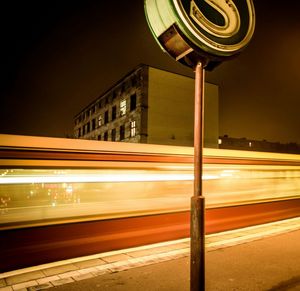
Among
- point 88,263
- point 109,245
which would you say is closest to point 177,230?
point 109,245

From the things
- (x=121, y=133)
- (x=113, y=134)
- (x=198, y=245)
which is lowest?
(x=198, y=245)

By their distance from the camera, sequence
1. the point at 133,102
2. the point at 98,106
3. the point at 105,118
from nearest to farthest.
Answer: the point at 133,102
the point at 105,118
the point at 98,106

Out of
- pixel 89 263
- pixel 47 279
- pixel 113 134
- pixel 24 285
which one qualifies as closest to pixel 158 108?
pixel 113 134

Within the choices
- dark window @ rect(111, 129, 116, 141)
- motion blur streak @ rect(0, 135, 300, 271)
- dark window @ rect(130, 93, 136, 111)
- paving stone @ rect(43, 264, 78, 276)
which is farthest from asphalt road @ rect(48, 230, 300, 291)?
dark window @ rect(111, 129, 116, 141)

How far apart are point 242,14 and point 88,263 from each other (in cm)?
466

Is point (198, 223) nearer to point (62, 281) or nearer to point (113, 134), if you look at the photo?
point (62, 281)

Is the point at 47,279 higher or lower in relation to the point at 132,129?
lower

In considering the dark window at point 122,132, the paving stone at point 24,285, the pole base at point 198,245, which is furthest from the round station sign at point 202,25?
the dark window at point 122,132

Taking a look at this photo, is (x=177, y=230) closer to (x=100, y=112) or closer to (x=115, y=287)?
(x=115, y=287)

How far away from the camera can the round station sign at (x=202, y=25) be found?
10.1ft

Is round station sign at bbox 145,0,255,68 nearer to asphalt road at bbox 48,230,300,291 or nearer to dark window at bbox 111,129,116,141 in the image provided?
asphalt road at bbox 48,230,300,291

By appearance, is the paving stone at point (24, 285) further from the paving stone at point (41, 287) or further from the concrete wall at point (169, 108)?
the concrete wall at point (169, 108)

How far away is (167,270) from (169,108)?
918 inches

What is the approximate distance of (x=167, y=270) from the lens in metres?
5.20
